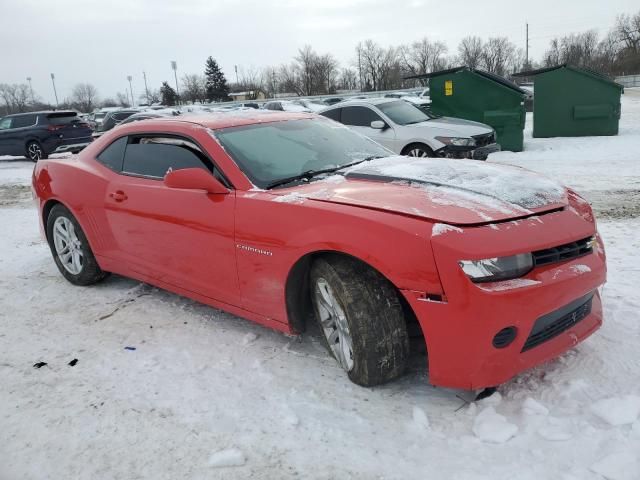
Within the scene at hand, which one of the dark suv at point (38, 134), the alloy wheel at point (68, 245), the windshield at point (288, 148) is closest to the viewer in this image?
the windshield at point (288, 148)

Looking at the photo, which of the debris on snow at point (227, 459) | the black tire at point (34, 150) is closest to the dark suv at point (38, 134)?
the black tire at point (34, 150)

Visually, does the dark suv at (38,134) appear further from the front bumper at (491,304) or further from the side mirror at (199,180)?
the front bumper at (491,304)

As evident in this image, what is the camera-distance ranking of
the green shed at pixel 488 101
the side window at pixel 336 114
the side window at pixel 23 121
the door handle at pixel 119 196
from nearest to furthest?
1. the door handle at pixel 119 196
2. the side window at pixel 336 114
3. the green shed at pixel 488 101
4. the side window at pixel 23 121

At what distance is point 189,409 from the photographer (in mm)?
2650

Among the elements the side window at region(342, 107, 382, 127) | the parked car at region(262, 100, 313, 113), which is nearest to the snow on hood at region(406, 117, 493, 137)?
the side window at region(342, 107, 382, 127)

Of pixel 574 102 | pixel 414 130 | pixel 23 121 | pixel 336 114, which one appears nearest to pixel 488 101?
pixel 574 102

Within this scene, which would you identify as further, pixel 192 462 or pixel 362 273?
pixel 362 273

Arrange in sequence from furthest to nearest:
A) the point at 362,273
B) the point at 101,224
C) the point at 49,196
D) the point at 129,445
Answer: the point at 49,196 < the point at 101,224 < the point at 362,273 < the point at 129,445

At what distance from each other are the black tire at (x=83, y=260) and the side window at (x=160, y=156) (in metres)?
0.84

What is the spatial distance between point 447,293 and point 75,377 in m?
2.21

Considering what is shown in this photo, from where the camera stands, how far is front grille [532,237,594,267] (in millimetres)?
2346

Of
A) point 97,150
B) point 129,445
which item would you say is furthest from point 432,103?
point 129,445

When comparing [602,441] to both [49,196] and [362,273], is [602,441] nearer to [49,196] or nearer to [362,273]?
[362,273]

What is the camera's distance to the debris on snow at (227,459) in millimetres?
A: 2240
